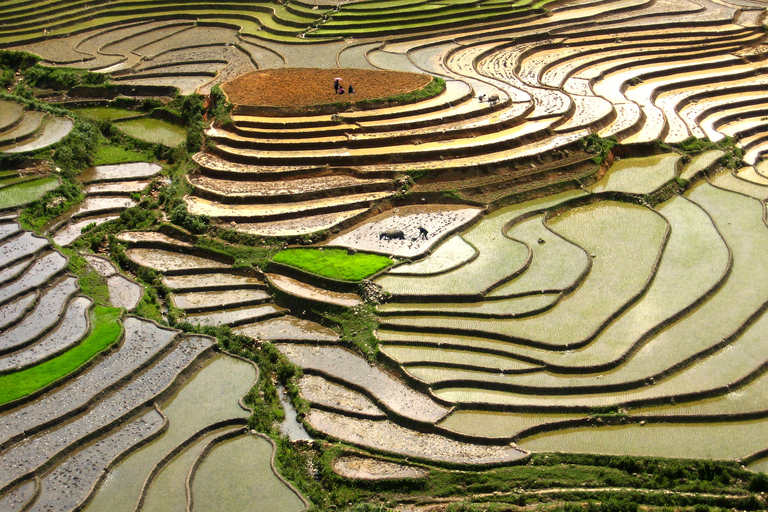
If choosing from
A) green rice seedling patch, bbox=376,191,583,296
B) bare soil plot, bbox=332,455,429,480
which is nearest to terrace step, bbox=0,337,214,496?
bare soil plot, bbox=332,455,429,480

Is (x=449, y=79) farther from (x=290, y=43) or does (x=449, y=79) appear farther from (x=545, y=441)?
(x=545, y=441)

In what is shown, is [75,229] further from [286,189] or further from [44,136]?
[286,189]

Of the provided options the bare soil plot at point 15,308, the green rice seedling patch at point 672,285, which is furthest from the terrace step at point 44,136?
the green rice seedling patch at point 672,285

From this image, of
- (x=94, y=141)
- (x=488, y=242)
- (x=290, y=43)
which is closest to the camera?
(x=488, y=242)

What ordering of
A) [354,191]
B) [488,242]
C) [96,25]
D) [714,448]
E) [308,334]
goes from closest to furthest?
1. [714,448]
2. [308,334]
3. [488,242]
4. [354,191]
5. [96,25]

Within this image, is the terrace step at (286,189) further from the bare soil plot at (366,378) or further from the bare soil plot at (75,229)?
the bare soil plot at (366,378)

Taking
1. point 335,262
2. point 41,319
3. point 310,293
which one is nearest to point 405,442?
point 310,293

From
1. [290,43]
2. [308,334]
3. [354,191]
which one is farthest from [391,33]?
[308,334]

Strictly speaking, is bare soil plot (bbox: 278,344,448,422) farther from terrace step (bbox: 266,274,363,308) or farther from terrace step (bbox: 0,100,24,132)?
terrace step (bbox: 0,100,24,132)
